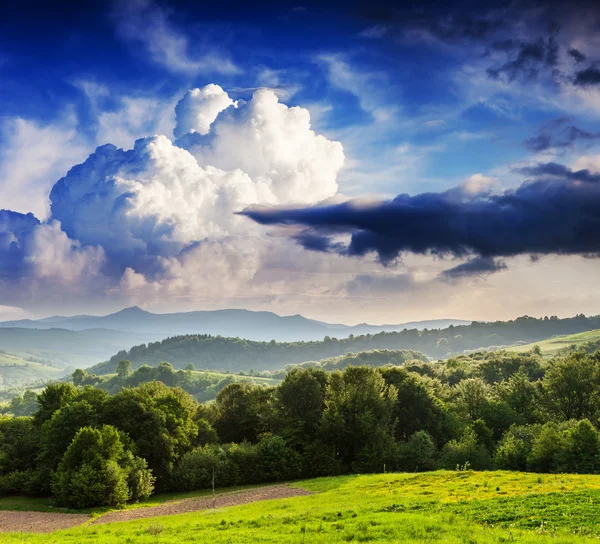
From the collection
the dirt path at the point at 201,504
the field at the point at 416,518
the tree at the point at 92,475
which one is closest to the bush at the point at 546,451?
the field at the point at 416,518

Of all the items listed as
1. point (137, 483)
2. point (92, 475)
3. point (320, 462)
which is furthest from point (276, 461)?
point (92, 475)

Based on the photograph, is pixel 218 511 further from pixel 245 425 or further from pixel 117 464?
pixel 245 425

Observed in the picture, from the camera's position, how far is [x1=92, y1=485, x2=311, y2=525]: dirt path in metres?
38.7

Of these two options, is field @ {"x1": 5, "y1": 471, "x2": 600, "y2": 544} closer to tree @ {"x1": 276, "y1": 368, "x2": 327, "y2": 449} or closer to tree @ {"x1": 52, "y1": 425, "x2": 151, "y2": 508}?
tree @ {"x1": 52, "y1": 425, "x2": 151, "y2": 508}

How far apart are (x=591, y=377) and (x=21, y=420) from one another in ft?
290

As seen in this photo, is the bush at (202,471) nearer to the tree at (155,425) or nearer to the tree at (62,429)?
the tree at (155,425)

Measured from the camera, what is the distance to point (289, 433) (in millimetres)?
66438

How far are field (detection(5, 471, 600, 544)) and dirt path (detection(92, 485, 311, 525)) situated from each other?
288cm

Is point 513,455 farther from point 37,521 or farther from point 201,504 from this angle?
point 37,521

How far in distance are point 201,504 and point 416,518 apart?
1038 inches

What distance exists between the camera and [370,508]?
92.3 ft

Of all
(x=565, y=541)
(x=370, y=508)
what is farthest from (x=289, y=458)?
(x=565, y=541)

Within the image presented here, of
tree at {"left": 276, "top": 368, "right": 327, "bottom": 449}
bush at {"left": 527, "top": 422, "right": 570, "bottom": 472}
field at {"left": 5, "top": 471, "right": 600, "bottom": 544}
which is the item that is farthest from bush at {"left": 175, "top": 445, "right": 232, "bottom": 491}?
bush at {"left": 527, "top": 422, "right": 570, "bottom": 472}

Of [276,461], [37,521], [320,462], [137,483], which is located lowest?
[320,462]
